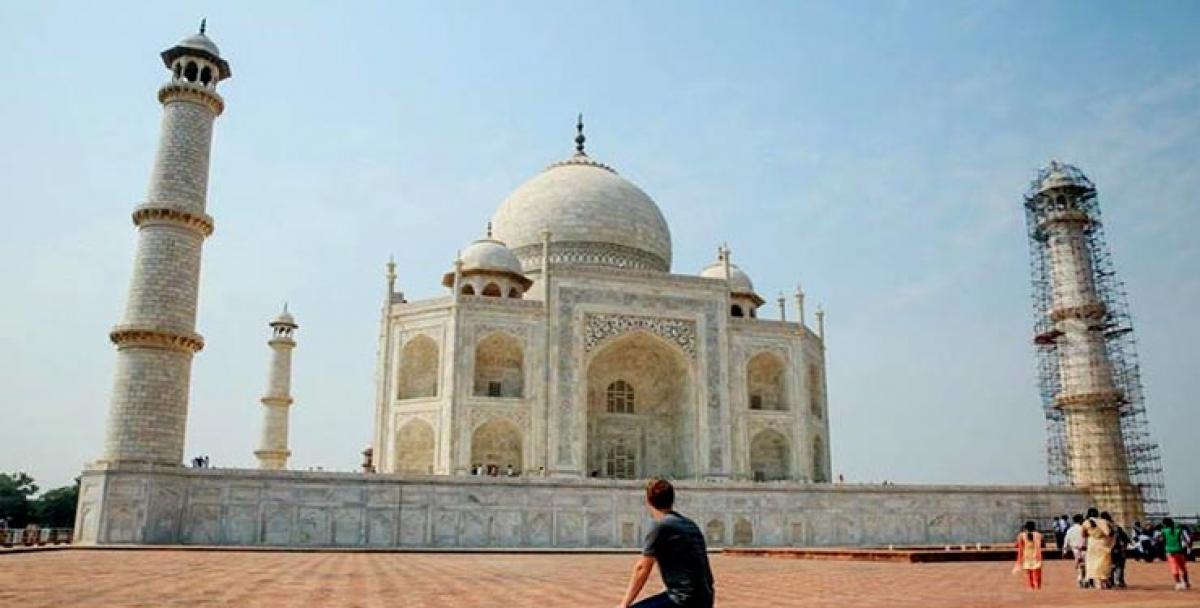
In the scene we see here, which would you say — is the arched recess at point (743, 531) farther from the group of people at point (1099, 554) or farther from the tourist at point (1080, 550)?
the group of people at point (1099, 554)

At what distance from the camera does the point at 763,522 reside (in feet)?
66.4

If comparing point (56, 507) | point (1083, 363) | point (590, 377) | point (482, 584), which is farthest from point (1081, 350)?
point (56, 507)

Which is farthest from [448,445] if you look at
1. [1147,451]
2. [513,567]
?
[1147,451]

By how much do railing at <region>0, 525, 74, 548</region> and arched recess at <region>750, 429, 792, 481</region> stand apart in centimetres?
1668

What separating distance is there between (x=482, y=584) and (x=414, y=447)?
52.1 feet

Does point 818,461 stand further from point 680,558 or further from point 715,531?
point 680,558

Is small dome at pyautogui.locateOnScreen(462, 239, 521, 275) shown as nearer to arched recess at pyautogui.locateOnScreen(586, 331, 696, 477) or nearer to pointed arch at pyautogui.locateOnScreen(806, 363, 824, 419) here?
Answer: arched recess at pyautogui.locateOnScreen(586, 331, 696, 477)

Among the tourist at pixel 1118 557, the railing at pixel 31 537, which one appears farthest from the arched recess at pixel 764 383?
the tourist at pixel 1118 557

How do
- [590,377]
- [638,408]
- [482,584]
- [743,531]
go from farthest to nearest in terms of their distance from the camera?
1. [638,408]
2. [590,377]
3. [743,531]
4. [482,584]

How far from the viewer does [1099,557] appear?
28.7 feet

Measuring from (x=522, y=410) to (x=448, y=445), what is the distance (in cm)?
200

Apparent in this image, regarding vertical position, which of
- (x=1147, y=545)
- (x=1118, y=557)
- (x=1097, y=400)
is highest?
(x=1097, y=400)

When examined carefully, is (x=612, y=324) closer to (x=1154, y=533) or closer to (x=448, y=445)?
(x=448, y=445)

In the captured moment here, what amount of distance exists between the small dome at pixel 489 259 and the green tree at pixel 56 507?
16.1 meters
